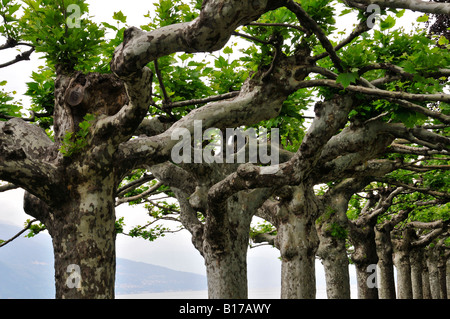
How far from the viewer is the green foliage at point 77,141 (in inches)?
215

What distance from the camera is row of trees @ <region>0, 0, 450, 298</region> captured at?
5215 mm

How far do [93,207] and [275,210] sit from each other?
5514 mm

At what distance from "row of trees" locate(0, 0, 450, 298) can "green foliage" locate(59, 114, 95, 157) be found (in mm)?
27

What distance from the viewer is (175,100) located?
26.2 ft

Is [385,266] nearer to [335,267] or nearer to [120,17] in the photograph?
[335,267]

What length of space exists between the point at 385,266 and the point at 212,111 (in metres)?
13.8

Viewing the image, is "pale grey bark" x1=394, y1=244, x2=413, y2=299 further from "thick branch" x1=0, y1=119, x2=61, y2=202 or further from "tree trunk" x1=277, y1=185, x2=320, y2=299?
"thick branch" x1=0, y1=119, x2=61, y2=202

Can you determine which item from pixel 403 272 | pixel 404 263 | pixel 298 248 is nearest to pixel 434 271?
pixel 404 263

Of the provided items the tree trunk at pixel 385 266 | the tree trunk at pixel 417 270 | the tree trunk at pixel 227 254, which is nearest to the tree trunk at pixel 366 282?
the tree trunk at pixel 385 266

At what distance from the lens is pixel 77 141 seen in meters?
5.50

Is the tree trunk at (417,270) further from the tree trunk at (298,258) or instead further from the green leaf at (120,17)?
the green leaf at (120,17)

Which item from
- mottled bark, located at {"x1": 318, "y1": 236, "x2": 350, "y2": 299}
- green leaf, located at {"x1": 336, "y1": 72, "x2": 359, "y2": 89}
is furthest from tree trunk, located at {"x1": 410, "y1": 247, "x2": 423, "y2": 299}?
green leaf, located at {"x1": 336, "y1": 72, "x2": 359, "y2": 89}

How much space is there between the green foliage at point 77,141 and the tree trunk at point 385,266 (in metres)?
15.1

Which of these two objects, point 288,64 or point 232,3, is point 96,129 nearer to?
point 232,3
